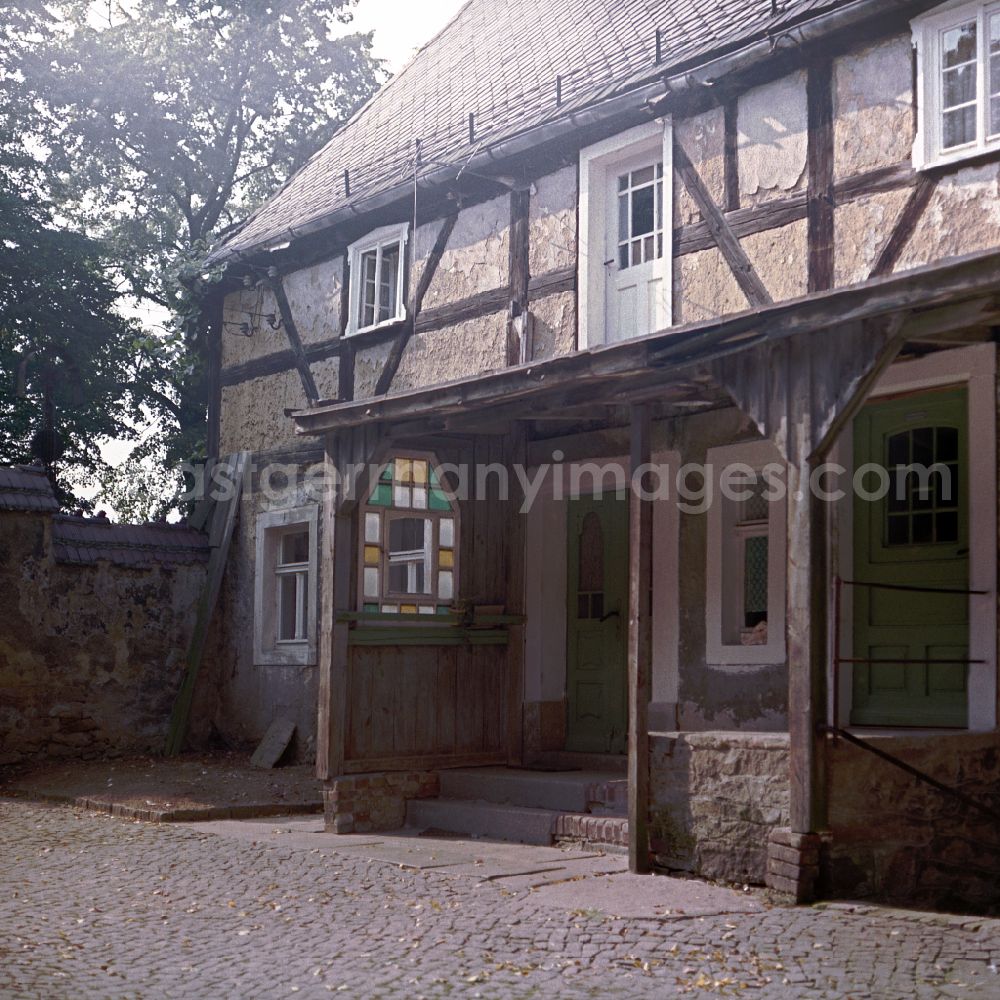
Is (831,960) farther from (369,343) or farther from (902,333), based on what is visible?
(369,343)

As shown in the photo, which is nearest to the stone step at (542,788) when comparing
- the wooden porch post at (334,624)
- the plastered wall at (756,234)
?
the wooden porch post at (334,624)

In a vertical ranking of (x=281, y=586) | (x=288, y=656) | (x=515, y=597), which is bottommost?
(x=288, y=656)

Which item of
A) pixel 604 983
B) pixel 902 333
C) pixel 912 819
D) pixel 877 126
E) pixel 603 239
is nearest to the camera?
pixel 604 983

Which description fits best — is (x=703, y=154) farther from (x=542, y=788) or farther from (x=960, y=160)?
(x=542, y=788)

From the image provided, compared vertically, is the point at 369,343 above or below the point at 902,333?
above

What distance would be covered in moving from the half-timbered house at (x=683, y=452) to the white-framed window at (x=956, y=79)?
0.02 meters

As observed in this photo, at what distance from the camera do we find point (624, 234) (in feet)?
37.3

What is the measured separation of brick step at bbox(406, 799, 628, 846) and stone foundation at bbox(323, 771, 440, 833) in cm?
11

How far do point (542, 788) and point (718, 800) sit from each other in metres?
2.29

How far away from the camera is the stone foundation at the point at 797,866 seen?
7062mm

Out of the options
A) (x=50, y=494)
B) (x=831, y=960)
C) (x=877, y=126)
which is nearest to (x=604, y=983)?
(x=831, y=960)

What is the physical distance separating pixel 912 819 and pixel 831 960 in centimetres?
181

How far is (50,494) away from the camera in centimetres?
Result: 1372

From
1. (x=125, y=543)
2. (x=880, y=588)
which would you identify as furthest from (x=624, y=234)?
(x=125, y=543)
